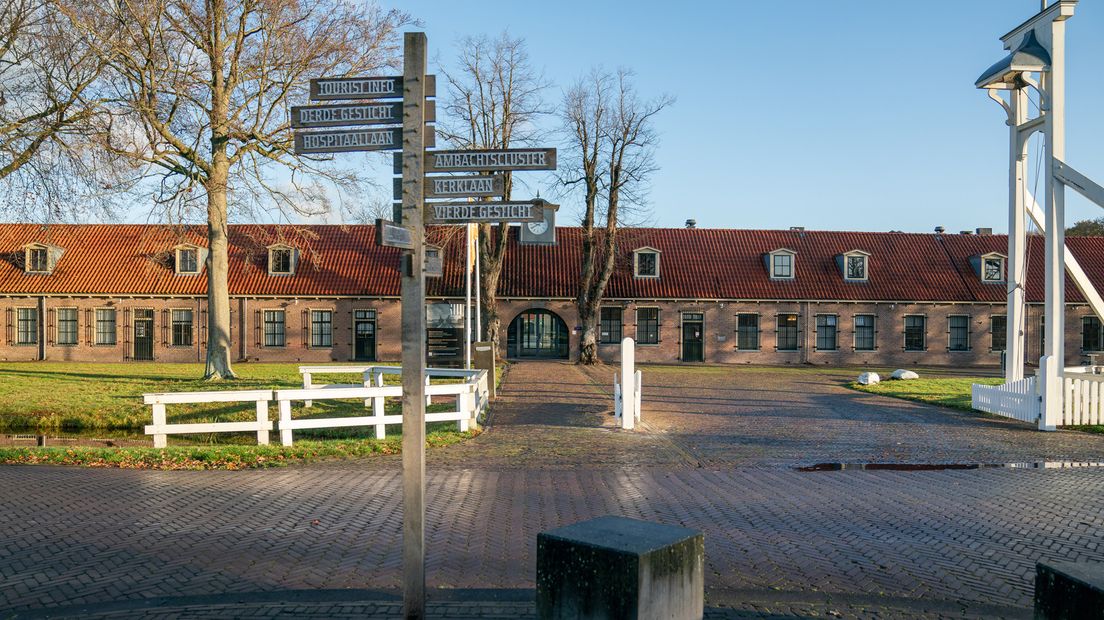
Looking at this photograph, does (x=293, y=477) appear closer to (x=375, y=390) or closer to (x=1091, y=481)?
(x=375, y=390)

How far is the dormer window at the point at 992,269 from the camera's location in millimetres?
36594

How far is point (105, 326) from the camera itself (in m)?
34.0

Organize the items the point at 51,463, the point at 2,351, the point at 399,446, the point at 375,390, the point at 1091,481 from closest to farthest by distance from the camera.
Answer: the point at 1091,481, the point at 51,463, the point at 399,446, the point at 375,390, the point at 2,351

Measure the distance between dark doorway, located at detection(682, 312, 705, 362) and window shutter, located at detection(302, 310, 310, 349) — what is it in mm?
16122

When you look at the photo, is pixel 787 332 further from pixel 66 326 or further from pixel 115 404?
pixel 66 326

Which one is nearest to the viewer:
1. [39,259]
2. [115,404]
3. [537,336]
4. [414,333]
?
[414,333]

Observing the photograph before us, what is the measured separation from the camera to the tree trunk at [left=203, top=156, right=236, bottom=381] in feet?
64.6

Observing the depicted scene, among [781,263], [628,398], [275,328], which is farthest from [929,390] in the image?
[275,328]

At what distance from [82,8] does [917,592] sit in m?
18.8

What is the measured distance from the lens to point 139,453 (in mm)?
10828

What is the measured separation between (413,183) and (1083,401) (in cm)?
1421

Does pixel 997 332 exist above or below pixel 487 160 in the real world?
below

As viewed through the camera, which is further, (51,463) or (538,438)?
(538,438)

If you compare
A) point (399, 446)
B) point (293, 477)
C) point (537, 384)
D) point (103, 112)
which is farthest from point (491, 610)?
point (537, 384)
